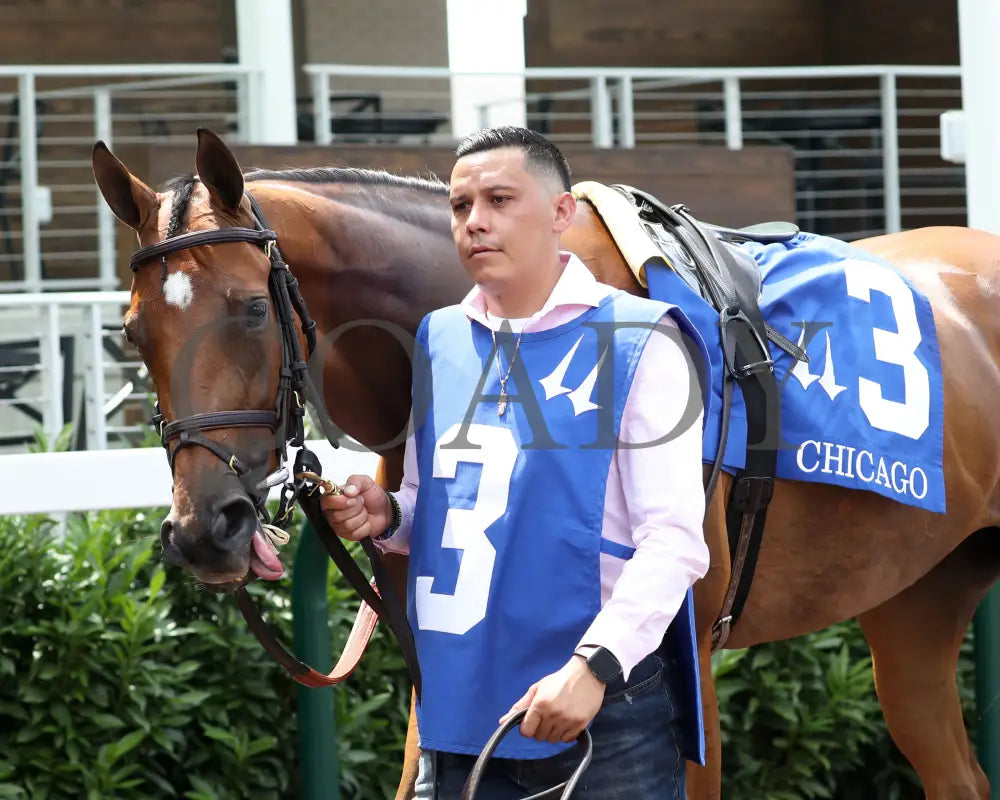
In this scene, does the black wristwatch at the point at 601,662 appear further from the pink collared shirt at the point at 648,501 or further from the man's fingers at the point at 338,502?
the man's fingers at the point at 338,502

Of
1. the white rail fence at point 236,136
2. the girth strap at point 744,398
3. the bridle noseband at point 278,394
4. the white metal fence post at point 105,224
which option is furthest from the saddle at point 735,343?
the white metal fence post at point 105,224

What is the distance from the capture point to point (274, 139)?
5852 millimetres

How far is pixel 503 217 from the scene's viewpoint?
2.23 metres

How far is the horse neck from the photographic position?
2.72m

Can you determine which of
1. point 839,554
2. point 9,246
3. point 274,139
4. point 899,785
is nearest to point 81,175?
point 9,246

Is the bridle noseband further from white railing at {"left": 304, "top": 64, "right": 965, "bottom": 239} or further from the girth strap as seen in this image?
white railing at {"left": 304, "top": 64, "right": 965, "bottom": 239}

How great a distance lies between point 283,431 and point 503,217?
0.56 meters

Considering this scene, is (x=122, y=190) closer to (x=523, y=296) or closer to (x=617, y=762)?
(x=523, y=296)

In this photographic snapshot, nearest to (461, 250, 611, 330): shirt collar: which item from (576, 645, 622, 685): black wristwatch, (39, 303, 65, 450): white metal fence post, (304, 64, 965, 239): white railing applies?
(576, 645, 622, 685): black wristwatch

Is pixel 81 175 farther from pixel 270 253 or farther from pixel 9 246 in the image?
pixel 270 253

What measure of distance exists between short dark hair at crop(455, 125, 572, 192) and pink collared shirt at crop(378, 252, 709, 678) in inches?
7.2

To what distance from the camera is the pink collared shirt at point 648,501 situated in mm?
2018

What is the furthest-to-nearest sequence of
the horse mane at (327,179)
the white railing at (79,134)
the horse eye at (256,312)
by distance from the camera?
1. the white railing at (79,134)
2. the horse mane at (327,179)
3. the horse eye at (256,312)

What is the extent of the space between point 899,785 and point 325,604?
7.80 ft
